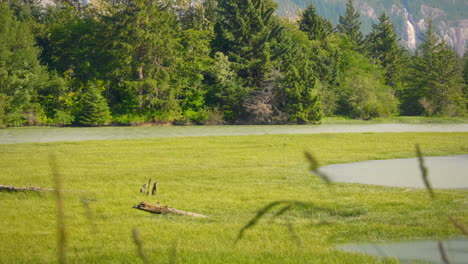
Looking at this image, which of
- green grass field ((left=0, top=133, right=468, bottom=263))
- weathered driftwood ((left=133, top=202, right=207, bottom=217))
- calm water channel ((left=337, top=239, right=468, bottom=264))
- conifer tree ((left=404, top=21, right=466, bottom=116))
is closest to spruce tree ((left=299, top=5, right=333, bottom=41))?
conifer tree ((left=404, top=21, right=466, bottom=116))

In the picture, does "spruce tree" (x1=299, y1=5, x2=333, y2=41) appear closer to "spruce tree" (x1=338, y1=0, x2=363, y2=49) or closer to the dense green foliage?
the dense green foliage

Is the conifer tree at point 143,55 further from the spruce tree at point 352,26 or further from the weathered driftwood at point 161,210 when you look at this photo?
the weathered driftwood at point 161,210

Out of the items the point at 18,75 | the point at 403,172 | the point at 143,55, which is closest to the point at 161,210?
the point at 403,172

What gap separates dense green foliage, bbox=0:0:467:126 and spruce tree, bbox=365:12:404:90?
730 inches

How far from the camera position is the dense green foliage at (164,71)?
50.5 metres

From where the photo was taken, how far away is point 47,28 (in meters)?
56.1

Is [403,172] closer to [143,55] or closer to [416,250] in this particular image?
[416,250]

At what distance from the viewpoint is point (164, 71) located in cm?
5434

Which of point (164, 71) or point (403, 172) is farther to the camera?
point (164, 71)

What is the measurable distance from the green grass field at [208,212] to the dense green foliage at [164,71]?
3026 cm

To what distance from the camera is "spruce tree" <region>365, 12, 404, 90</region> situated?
265ft

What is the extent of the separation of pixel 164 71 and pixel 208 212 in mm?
45792

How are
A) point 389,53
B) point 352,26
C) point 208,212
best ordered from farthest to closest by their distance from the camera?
point 352,26
point 389,53
point 208,212

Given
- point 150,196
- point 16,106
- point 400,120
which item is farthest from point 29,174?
point 400,120
